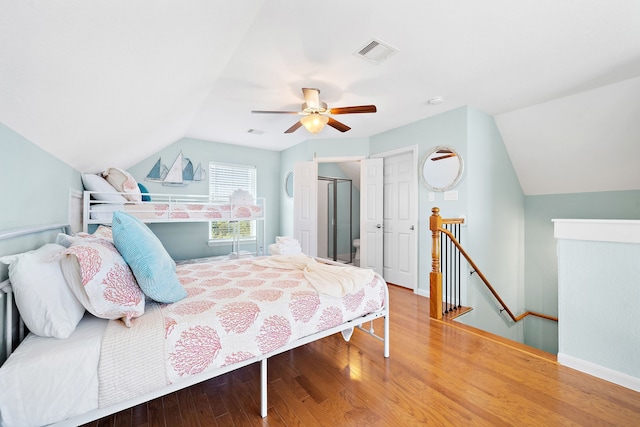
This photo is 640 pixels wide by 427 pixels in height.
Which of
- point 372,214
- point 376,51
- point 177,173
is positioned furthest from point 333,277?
point 177,173

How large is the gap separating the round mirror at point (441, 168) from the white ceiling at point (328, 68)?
1.81 ft

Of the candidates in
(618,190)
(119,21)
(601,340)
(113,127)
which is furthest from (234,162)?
(618,190)

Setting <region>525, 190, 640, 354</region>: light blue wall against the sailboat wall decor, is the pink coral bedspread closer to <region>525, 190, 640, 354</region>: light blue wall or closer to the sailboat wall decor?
the sailboat wall decor

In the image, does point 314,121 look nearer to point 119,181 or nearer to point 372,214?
point 372,214

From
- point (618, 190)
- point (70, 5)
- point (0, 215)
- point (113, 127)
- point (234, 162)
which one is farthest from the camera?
point (234, 162)

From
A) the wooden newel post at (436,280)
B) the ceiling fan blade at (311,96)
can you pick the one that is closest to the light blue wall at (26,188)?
the ceiling fan blade at (311,96)

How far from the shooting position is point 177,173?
4.61m

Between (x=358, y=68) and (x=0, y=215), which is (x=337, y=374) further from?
(x=358, y=68)

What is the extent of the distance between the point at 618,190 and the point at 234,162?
5.86 metres

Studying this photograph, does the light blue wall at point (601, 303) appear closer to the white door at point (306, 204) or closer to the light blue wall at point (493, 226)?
the light blue wall at point (493, 226)

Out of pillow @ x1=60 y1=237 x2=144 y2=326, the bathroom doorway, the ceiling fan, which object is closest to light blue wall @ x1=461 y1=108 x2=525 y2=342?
the ceiling fan

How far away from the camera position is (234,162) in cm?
520

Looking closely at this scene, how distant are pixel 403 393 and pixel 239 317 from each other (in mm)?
1116

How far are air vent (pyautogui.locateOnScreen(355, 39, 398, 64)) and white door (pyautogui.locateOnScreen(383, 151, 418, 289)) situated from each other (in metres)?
1.94
